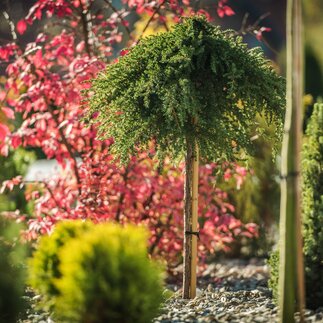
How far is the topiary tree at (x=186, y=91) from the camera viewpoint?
425 cm

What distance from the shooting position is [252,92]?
14.7 feet

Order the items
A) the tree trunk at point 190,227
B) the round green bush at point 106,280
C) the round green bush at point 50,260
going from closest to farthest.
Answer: the round green bush at point 106,280 → the round green bush at point 50,260 → the tree trunk at point 190,227

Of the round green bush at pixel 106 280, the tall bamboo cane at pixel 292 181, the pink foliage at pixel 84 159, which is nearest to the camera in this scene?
the round green bush at pixel 106 280

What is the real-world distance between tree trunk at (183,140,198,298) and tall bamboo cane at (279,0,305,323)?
150 cm

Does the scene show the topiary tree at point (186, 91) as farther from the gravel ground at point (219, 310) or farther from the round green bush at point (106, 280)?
the round green bush at point (106, 280)

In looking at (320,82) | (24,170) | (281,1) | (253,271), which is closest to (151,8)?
(24,170)

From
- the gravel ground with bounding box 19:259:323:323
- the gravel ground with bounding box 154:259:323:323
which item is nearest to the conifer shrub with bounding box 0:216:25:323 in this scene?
the gravel ground with bounding box 19:259:323:323

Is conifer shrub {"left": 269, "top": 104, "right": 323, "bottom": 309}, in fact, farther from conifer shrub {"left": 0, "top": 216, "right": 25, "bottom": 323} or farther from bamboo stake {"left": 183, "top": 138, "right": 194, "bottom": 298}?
conifer shrub {"left": 0, "top": 216, "right": 25, "bottom": 323}

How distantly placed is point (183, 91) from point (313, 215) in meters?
1.21

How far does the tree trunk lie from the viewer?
16.1 ft

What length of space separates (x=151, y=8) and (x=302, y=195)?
3.02m

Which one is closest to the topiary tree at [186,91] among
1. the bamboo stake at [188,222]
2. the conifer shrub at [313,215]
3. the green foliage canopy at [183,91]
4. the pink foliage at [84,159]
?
the green foliage canopy at [183,91]

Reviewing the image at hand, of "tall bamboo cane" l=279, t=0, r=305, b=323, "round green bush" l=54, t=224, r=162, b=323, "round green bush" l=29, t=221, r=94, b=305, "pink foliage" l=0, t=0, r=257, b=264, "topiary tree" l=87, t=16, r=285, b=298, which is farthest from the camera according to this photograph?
"pink foliage" l=0, t=0, r=257, b=264

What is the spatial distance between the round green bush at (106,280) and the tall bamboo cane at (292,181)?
0.81 m
